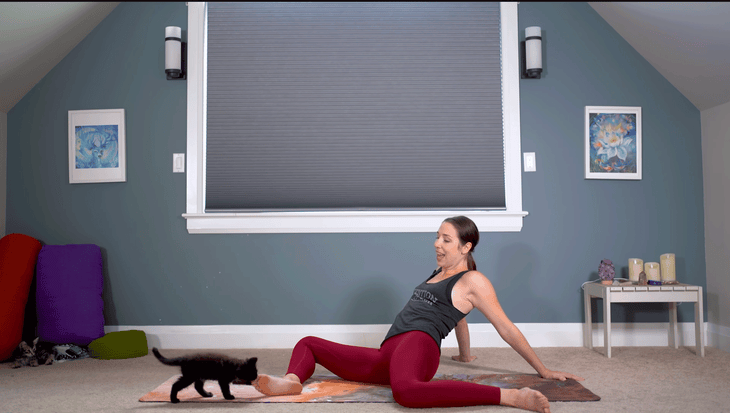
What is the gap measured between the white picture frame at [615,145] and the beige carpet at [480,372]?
3.88 feet

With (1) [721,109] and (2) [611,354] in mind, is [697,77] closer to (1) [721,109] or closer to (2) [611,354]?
(1) [721,109]

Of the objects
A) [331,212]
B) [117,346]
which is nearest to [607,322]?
[331,212]

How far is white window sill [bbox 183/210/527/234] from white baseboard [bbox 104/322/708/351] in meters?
0.65

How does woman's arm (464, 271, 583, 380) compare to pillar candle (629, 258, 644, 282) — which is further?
pillar candle (629, 258, 644, 282)

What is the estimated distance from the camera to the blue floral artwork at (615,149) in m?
3.27

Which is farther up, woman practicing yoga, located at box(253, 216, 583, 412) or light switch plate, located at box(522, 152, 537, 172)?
light switch plate, located at box(522, 152, 537, 172)

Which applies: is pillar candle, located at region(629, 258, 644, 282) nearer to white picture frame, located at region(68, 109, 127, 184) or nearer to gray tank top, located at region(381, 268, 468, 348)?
gray tank top, located at region(381, 268, 468, 348)

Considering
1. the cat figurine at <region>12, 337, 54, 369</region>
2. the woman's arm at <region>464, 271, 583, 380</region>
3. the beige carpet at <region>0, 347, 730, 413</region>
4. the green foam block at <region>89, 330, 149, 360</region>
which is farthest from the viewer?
the green foam block at <region>89, 330, 149, 360</region>

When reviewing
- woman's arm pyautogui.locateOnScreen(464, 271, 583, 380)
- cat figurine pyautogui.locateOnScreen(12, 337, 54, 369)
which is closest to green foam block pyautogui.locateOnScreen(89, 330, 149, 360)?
cat figurine pyautogui.locateOnScreen(12, 337, 54, 369)

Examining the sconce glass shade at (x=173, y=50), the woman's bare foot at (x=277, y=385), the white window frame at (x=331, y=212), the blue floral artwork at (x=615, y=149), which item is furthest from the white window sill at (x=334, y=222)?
the woman's bare foot at (x=277, y=385)

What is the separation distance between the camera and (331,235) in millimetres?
3242

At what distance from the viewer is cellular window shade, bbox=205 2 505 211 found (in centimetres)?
326

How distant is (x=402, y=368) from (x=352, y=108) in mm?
1919

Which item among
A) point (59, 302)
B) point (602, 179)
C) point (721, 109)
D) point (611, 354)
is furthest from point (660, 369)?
point (59, 302)
